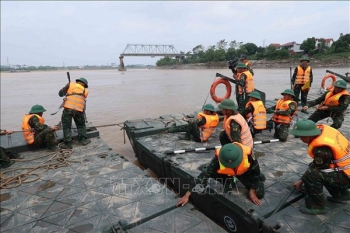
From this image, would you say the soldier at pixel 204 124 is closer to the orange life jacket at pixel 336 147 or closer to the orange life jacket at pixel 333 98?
the orange life jacket at pixel 333 98

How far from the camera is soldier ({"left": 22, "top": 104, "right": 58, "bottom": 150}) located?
5145 mm

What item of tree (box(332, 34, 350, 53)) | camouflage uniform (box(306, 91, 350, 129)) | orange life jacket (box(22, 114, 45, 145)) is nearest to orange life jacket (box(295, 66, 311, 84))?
camouflage uniform (box(306, 91, 350, 129))

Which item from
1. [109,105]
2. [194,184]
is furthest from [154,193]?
[109,105]

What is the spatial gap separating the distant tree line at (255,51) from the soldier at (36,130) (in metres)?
14.7

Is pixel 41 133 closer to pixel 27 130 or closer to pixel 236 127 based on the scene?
pixel 27 130

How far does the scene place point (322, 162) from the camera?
8.36 ft

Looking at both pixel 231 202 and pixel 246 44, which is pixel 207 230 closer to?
pixel 231 202

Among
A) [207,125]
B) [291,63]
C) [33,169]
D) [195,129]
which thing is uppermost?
[291,63]

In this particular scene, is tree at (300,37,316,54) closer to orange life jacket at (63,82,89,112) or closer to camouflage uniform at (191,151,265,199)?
orange life jacket at (63,82,89,112)

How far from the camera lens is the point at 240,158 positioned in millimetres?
2594

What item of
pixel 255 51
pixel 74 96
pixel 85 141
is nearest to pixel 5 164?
pixel 85 141

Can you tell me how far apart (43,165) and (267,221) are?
13.4ft

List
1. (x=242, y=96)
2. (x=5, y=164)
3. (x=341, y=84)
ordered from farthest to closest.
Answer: (x=242, y=96) → (x=341, y=84) → (x=5, y=164)

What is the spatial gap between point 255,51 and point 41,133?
215 ft
